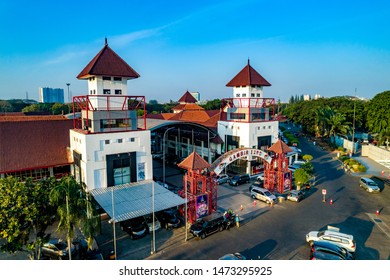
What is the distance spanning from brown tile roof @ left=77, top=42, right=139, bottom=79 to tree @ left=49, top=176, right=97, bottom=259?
39.4ft

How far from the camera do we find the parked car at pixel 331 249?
1664 centimetres

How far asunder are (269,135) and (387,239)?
20.1 meters

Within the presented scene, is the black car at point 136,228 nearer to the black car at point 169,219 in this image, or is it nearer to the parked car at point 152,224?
the parked car at point 152,224

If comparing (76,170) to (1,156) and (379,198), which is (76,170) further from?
(379,198)

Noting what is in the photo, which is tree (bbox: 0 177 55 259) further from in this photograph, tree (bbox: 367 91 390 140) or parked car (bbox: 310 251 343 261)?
tree (bbox: 367 91 390 140)

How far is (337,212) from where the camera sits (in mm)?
24594

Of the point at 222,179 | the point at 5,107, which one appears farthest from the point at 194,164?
the point at 5,107

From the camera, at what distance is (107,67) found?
24.7 metres

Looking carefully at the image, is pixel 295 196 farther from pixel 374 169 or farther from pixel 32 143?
pixel 32 143

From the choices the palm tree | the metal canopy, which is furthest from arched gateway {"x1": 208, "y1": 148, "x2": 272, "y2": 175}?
the palm tree

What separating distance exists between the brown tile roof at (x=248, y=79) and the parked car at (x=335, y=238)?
73.8 feet

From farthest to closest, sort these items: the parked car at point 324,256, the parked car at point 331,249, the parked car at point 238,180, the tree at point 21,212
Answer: the parked car at point 238,180 → the parked car at point 331,249 → the parked car at point 324,256 → the tree at point 21,212

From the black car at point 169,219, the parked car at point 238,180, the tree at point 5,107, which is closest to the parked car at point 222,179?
the parked car at point 238,180

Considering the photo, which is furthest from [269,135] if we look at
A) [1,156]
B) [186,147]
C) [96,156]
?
[1,156]
